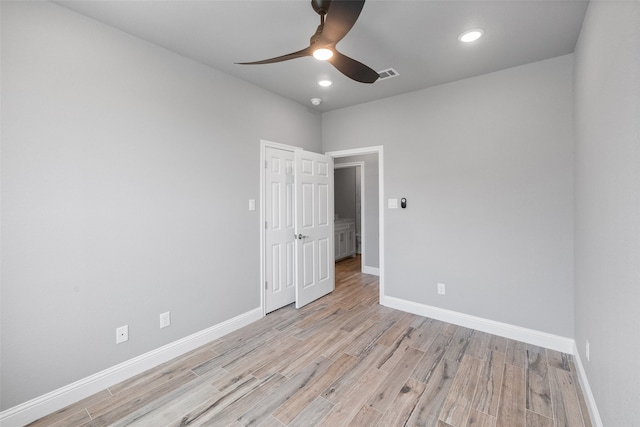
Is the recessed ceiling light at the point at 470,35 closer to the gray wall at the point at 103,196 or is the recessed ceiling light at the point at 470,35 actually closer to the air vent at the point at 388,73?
the air vent at the point at 388,73

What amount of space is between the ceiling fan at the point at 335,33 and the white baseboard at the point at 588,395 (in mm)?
2588

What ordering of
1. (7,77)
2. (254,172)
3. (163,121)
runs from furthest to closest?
1. (254,172)
2. (163,121)
3. (7,77)

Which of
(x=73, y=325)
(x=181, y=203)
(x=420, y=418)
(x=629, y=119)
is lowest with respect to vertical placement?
(x=420, y=418)

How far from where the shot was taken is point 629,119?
115cm

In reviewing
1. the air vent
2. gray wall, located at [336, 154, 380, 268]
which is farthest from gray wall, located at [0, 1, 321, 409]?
gray wall, located at [336, 154, 380, 268]

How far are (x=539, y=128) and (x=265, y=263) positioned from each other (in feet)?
10.5

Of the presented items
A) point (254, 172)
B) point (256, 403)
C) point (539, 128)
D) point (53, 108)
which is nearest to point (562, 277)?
point (539, 128)

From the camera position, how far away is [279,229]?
3.57 meters

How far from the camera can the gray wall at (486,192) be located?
259cm

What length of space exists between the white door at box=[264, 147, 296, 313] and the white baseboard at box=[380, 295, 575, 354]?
4.40ft

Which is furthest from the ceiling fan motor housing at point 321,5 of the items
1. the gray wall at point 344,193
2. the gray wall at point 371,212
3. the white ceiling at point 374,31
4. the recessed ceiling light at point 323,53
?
the gray wall at point 344,193

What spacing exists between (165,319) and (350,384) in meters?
1.69

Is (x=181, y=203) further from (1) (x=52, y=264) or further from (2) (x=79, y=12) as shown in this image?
(2) (x=79, y=12)

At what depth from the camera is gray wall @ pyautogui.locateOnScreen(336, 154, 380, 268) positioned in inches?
205
